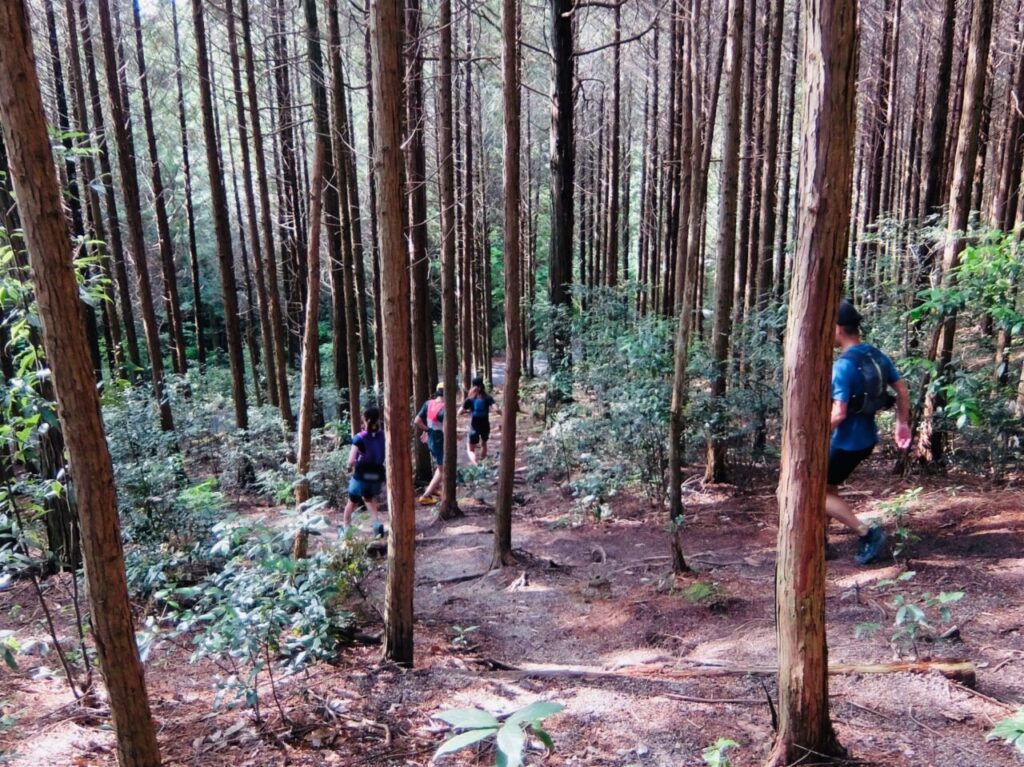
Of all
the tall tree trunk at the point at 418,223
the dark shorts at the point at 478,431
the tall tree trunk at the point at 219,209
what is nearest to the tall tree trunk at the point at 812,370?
the tall tree trunk at the point at 418,223

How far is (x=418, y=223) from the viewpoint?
838 cm

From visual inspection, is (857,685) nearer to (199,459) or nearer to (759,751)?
(759,751)

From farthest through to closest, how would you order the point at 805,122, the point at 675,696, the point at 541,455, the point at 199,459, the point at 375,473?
1. the point at 199,459
2. the point at 541,455
3. the point at 375,473
4. the point at 675,696
5. the point at 805,122

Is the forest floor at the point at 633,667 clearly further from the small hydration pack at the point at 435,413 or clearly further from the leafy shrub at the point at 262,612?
the small hydration pack at the point at 435,413

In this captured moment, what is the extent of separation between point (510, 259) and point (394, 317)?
2.38 meters

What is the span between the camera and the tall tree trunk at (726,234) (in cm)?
600

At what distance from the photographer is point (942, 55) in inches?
295

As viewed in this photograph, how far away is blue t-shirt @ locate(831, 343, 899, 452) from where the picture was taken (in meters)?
4.79

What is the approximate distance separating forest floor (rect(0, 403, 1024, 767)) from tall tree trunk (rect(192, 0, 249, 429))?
6107 mm

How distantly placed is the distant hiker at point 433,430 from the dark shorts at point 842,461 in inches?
249

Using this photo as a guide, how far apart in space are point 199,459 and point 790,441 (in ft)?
46.9

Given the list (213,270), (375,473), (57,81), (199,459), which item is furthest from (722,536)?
(213,270)

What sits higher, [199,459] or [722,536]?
[722,536]

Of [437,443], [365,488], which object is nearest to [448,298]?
[365,488]
